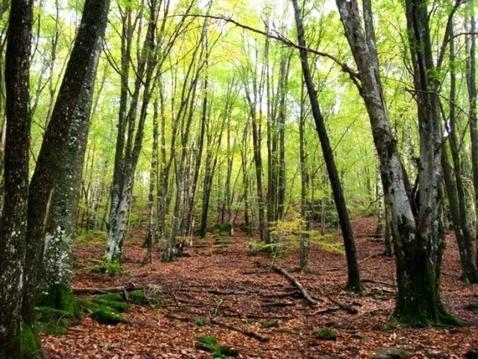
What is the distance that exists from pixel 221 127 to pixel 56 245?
64.8 feet

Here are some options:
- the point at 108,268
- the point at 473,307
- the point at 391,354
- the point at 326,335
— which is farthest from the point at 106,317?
the point at 473,307

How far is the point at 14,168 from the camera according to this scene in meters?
3.33

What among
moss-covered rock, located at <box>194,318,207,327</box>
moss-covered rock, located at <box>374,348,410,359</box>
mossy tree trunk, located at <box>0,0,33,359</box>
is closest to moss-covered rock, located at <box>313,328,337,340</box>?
moss-covered rock, located at <box>374,348,410,359</box>

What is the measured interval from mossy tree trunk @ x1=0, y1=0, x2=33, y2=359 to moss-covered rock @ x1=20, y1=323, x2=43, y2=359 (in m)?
0.40

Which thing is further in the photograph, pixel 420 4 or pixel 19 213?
pixel 420 4

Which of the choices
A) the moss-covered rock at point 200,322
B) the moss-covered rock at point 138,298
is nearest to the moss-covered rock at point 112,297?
the moss-covered rock at point 138,298

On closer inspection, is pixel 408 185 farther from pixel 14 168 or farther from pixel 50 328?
pixel 14 168

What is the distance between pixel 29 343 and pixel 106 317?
2616 millimetres

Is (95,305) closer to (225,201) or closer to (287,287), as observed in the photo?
(287,287)

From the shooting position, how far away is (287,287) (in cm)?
1157

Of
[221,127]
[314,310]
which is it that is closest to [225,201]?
[221,127]

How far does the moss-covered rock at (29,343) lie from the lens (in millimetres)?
3751

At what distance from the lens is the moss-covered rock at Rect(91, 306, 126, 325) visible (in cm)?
639

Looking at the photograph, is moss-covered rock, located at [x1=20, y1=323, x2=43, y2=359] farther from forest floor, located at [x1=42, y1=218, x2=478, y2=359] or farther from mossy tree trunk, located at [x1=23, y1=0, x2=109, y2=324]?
forest floor, located at [x1=42, y1=218, x2=478, y2=359]
